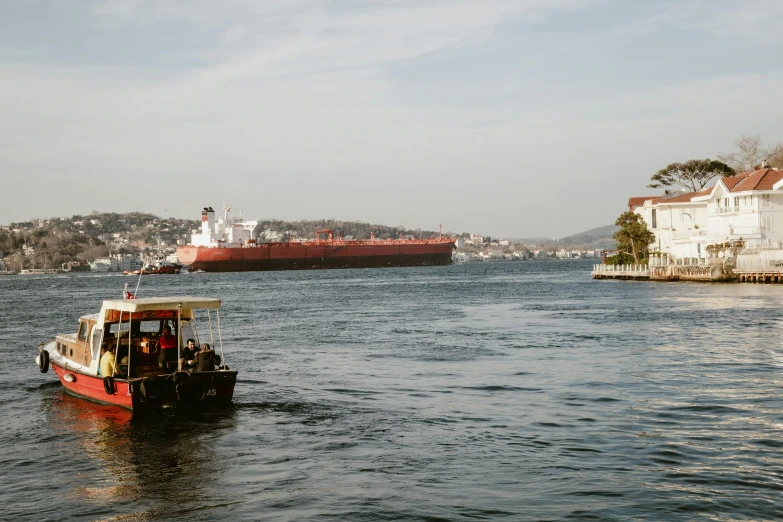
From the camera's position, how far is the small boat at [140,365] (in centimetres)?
1552

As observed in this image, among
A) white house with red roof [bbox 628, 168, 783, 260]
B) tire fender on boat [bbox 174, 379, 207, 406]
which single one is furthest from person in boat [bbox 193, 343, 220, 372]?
white house with red roof [bbox 628, 168, 783, 260]

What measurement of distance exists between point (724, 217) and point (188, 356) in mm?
56701

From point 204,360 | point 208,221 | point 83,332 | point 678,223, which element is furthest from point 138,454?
point 208,221

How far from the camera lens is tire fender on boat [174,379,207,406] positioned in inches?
606

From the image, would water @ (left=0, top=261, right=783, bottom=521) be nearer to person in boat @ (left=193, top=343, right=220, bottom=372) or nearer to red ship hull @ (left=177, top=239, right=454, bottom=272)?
person in boat @ (left=193, top=343, right=220, bottom=372)

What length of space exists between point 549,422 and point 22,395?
495 inches

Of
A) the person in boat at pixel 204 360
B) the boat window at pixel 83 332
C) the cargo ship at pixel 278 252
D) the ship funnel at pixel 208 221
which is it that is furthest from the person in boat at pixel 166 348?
the ship funnel at pixel 208 221

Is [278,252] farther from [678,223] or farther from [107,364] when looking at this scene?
[107,364]

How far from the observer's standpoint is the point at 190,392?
50.9ft

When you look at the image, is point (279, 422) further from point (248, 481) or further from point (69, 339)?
point (69, 339)

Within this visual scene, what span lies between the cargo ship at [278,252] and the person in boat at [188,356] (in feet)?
366

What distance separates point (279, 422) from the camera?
15141 millimetres

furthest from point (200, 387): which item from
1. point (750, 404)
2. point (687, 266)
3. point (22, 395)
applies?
point (687, 266)

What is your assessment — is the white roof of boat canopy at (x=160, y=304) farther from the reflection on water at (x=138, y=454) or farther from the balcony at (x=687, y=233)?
the balcony at (x=687, y=233)
